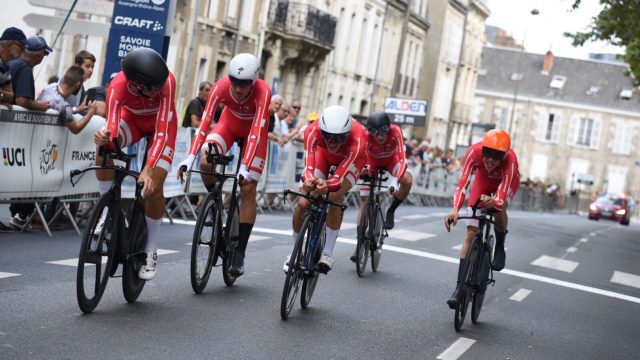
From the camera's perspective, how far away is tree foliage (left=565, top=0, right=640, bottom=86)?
29.3 meters

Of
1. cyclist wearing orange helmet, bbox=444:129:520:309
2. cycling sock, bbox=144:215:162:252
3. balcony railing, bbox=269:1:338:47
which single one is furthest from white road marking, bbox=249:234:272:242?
Result: balcony railing, bbox=269:1:338:47

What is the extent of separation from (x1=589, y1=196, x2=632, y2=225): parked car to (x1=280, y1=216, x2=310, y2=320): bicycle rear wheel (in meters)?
62.7

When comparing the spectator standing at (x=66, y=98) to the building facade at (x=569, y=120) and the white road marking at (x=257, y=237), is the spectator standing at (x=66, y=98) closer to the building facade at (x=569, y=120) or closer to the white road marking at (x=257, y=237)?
the white road marking at (x=257, y=237)

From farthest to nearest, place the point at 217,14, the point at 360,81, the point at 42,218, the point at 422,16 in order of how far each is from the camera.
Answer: the point at 422,16, the point at 360,81, the point at 217,14, the point at 42,218

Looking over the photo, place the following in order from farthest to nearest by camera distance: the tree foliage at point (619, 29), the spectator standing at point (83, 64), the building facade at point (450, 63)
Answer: the building facade at point (450, 63)
the tree foliage at point (619, 29)
the spectator standing at point (83, 64)

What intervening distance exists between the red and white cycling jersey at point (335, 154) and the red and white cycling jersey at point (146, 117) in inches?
53.5

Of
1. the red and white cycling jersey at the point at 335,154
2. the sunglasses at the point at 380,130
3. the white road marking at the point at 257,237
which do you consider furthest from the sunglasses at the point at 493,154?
→ the white road marking at the point at 257,237

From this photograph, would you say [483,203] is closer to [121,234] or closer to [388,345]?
[388,345]

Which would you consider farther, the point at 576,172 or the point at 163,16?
the point at 576,172

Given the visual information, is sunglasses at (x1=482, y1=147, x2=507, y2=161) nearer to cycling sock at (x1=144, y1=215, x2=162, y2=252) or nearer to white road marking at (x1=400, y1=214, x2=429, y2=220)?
cycling sock at (x1=144, y1=215, x2=162, y2=252)

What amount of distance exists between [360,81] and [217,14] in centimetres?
1963

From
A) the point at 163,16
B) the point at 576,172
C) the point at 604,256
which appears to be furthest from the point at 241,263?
the point at 576,172

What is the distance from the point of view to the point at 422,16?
69562 millimetres

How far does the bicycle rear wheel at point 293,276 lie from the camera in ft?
29.1
